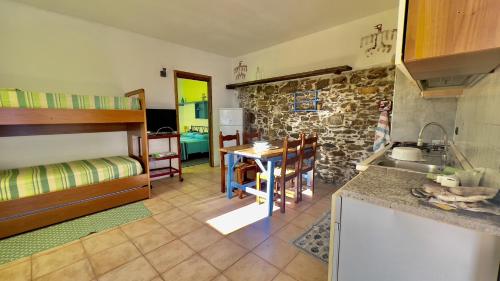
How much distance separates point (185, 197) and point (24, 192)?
1.73 m

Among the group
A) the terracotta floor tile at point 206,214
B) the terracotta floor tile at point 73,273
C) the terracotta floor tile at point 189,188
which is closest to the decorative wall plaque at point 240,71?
the terracotta floor tile at point 189,188

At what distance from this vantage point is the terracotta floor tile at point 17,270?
1.59m

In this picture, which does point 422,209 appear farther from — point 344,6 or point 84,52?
point 84,52

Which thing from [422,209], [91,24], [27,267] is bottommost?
[27,267]

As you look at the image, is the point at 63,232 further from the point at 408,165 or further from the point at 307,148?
the point at 408,165

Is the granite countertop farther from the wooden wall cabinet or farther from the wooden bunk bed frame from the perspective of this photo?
the wooden bunk bed frame

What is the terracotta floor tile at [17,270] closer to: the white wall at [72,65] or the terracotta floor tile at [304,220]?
the white wall at [72,65]

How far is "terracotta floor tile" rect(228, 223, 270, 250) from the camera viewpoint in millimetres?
1989

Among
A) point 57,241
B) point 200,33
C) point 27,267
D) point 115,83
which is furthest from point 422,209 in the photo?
point 115,83

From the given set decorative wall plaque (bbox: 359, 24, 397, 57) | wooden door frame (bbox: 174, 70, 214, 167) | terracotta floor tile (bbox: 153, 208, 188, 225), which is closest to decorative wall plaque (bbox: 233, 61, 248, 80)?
wooden door frame (bbox: 174, 70, 214, 167)

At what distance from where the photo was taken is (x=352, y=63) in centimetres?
335

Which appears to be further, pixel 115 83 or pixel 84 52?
pixel 115 83

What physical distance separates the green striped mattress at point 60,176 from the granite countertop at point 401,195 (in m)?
2.85

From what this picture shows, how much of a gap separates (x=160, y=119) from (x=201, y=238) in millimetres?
2578
